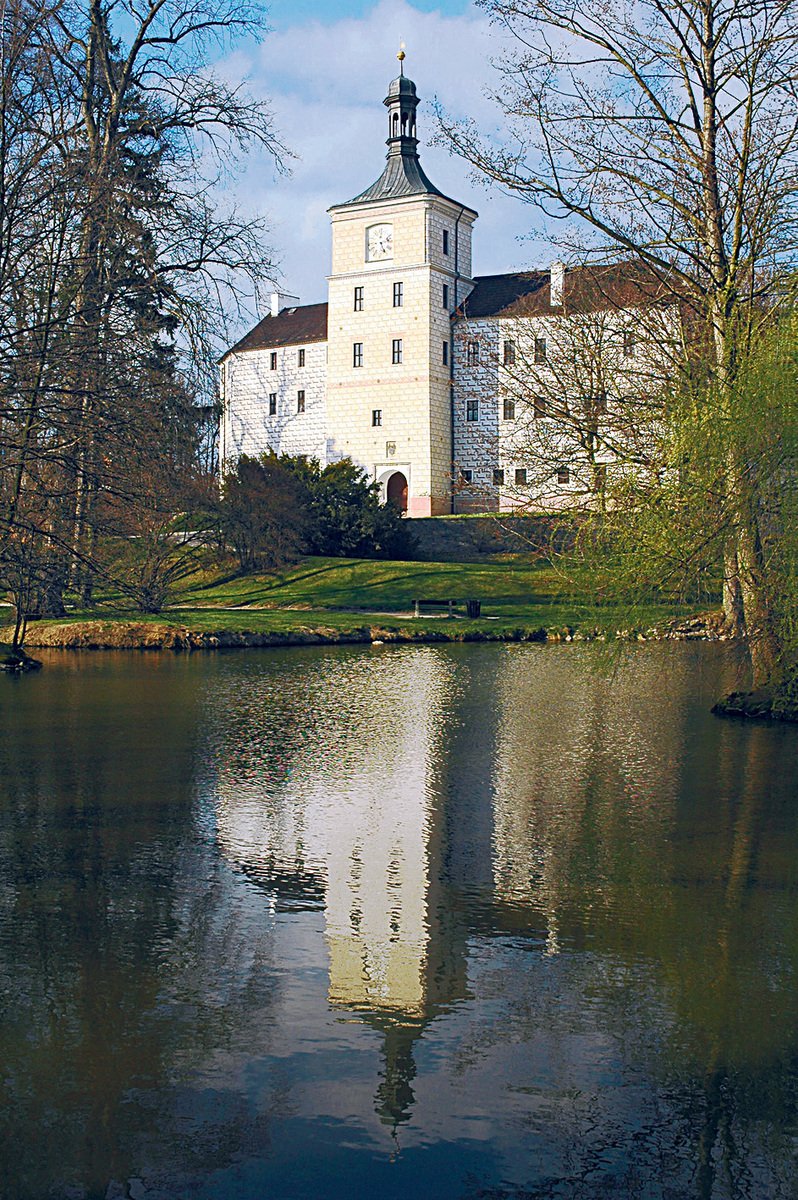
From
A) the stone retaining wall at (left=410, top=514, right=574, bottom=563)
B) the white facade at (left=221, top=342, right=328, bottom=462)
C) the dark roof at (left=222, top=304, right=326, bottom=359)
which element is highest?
the dark roof at (left=222, top=304, right=326, bottom=359)

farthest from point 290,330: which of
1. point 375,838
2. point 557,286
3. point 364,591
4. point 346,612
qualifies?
point 375,838

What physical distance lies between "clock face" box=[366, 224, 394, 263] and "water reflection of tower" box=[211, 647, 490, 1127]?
5271 centimetres

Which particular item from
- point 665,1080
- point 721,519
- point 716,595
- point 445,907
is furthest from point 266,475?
point 665,1080

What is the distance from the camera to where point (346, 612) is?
3422 centimetres

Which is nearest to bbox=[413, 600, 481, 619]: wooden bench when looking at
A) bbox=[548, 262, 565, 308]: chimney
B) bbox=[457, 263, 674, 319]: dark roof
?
bbox=[548, 262, 565, 308]: chimney

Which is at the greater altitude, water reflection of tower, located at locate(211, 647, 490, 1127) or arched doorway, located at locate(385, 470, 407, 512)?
arched doorway, located at locate(385, 470, 407, 512)

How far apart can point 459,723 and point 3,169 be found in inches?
311

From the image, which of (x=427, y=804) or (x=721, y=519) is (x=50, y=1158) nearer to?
(x=427, y=804)

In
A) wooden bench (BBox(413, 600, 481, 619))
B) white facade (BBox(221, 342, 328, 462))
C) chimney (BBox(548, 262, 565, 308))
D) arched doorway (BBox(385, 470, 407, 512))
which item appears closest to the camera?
chimney (BBox(548, 262, 565, 308))

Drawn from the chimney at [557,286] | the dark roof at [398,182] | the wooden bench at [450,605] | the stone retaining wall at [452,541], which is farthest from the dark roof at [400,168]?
the chimney at [557,286]

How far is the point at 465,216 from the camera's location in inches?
2665

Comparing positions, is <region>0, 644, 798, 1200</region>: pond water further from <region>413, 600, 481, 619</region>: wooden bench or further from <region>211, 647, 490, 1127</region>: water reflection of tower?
<region>413, 600, 481, 619</region>: wooden bench

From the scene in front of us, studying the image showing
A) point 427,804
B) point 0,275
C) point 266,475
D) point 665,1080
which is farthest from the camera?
point 266,475

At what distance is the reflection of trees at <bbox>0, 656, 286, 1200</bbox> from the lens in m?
4.73
